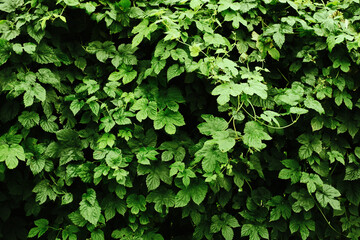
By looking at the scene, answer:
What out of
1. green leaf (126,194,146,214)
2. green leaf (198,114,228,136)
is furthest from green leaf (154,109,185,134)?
→ green leaf (126,194,146,214)

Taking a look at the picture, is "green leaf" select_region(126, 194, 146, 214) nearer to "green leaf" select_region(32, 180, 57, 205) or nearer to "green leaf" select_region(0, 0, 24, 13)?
"green leaf" select_region(32, 180, 57, 205)

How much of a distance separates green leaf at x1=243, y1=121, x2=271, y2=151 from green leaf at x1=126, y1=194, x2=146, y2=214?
0.78m

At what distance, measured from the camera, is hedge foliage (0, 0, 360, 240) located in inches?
82.6

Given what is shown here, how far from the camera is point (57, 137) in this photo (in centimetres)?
216

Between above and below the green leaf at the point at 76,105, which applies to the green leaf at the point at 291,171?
below

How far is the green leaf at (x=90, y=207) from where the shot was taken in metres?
2.07

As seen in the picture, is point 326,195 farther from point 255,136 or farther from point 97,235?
point 97,235

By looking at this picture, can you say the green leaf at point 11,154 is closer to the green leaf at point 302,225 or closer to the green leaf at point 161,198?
the green leaf at point 161,198

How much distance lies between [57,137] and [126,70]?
64 cm

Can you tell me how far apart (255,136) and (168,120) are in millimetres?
559

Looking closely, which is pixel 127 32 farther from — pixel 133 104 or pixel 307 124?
pixel 307 124

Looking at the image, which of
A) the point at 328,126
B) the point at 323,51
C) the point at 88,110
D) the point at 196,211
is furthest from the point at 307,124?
the point at 88,110

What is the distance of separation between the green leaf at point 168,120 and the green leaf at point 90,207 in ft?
1.99

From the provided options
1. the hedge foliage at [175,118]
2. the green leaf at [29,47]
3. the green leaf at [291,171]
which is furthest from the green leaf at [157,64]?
the green leaf at [291,171]
